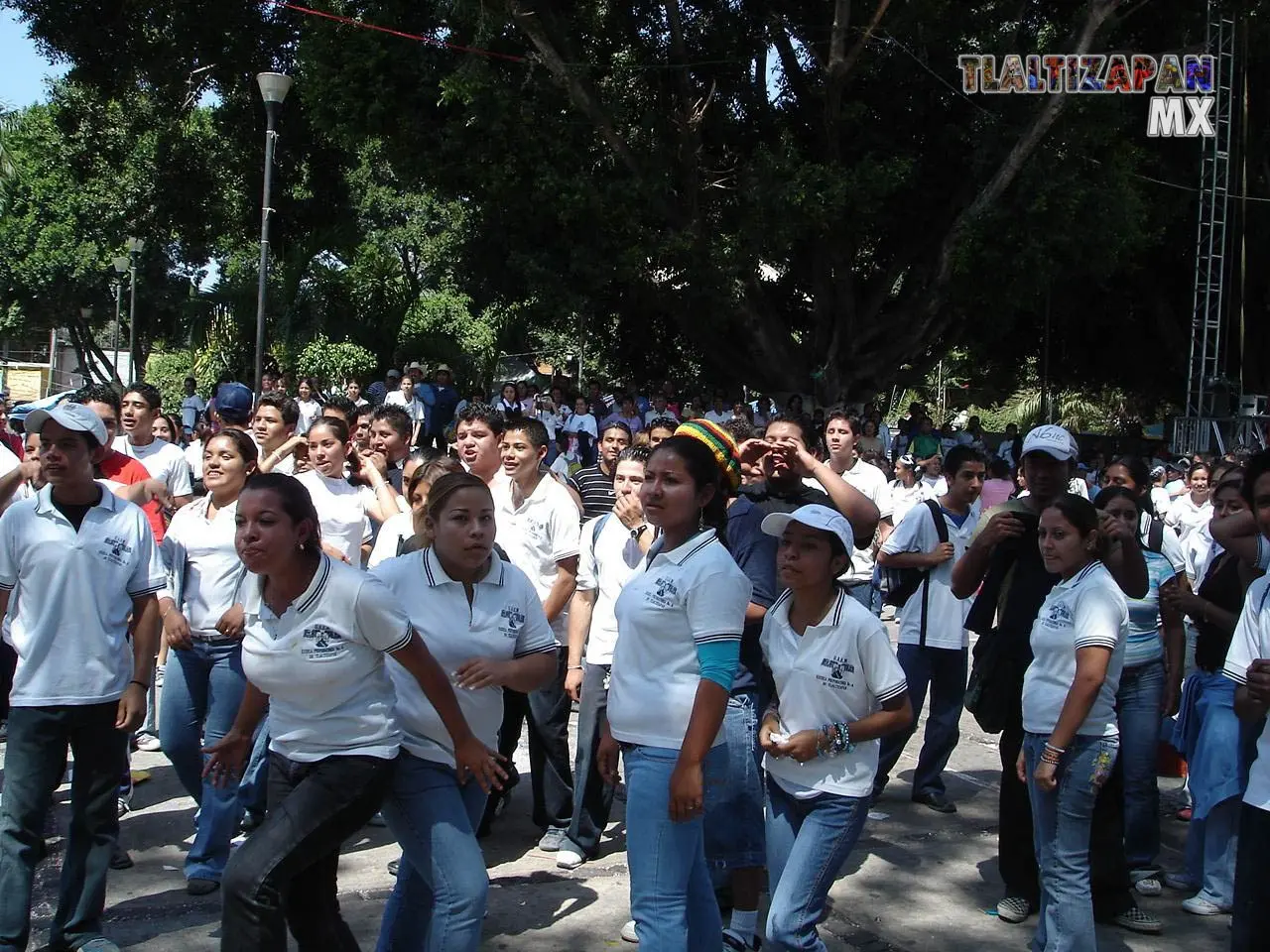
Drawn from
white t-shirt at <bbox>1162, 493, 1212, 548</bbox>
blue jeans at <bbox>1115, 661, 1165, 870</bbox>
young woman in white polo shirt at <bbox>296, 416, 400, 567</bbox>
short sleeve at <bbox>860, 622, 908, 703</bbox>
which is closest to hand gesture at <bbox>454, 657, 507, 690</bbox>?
short sleeve at <bbox>860, 622, 908, 703</bbox>

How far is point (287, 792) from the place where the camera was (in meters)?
3.66

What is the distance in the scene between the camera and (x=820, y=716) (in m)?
4.00

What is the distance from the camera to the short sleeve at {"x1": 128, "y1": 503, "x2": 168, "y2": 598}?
472 centimetres

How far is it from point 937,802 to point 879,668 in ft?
10.7

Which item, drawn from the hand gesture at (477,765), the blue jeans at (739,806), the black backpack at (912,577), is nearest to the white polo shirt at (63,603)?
the hand gesture at (477,765)

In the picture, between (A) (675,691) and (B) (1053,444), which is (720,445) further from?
(B) (1053,444)

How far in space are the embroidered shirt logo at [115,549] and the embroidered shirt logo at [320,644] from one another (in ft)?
4.51

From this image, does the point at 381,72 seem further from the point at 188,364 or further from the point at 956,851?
the point at 956,851

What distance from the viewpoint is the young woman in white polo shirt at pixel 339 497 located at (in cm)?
651

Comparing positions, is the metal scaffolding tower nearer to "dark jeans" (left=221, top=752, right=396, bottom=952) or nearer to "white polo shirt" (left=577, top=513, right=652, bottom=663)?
"white polo shirt" (left=577, top=513, right=652, bottom=663)

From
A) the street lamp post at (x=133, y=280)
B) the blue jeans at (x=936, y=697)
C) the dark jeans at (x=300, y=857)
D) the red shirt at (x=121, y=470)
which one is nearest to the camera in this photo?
the dark jeans at (x=300, y=857)

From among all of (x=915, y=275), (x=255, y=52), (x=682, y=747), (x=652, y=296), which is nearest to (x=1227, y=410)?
(x=915, y=275)

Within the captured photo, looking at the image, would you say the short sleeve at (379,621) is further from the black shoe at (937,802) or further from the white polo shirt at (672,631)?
the black shoe at (937,802)

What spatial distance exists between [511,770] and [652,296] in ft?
58.2
